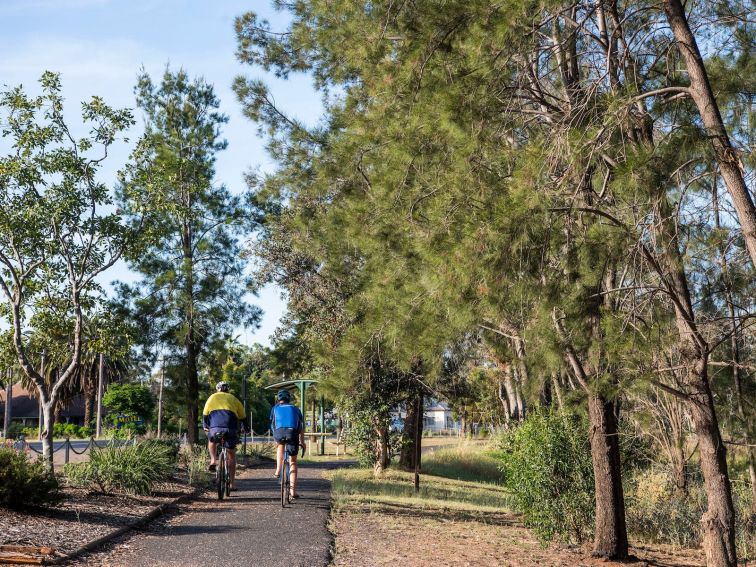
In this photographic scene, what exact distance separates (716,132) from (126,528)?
797 cm

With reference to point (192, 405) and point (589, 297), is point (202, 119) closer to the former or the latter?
Result: point (192, 405)

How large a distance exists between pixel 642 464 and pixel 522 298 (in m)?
9.72

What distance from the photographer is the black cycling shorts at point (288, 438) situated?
13109 mm

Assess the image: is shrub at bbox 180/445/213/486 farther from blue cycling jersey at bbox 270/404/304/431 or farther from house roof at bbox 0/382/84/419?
house roof at bbox 0/382/84/419

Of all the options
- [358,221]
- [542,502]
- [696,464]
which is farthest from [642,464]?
[358,221]

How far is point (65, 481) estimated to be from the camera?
13.4 metres

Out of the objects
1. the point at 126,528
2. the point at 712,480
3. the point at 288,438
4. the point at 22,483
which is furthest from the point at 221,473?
the point at 712,480

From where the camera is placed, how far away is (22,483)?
1008cm

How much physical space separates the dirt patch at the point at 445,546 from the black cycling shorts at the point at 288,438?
1192 millimetres

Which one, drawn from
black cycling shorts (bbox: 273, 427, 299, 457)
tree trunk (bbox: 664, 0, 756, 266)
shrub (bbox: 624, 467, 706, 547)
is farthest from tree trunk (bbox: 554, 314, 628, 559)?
black cycling shorts (bbox: 273, 427, 299, 457)

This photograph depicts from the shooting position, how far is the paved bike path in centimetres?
837

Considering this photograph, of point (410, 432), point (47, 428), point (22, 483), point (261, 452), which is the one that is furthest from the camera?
point (261, 452)

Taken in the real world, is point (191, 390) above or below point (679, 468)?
above

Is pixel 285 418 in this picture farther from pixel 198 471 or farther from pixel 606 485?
pixel 606 485
